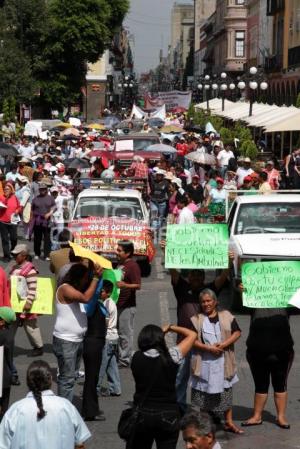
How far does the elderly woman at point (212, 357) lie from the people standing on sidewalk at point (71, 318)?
98 cm

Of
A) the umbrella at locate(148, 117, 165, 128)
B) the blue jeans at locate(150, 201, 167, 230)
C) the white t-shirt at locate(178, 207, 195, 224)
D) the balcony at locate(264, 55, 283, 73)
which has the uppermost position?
the balcony at locate(264, 55, 283, 73)

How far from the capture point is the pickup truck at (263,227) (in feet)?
50.8

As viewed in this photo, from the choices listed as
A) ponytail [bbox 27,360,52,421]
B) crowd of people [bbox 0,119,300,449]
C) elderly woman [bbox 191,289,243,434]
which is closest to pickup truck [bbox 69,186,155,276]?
crowd of people [bbox 0,119,300,449]

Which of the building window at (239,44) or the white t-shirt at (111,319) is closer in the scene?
the white t-shirt at (111,319)

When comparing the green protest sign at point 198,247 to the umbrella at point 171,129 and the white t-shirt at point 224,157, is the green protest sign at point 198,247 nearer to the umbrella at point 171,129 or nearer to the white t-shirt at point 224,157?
the white t-shirt at point 224,157

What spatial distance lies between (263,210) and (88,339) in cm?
753

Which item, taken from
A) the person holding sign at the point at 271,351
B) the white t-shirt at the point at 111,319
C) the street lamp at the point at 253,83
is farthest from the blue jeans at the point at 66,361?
the street lamp at the point at 253,83

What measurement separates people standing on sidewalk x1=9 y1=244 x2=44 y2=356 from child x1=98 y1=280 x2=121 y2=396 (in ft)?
3.53

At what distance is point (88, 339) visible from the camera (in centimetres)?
1003

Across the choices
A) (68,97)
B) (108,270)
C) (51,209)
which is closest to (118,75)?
(68,97)

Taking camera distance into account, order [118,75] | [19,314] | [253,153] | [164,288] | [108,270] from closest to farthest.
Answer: [108,270] < [19,314] < [164,288] < [253,153] < [118,75]

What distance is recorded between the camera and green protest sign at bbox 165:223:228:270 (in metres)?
10.8

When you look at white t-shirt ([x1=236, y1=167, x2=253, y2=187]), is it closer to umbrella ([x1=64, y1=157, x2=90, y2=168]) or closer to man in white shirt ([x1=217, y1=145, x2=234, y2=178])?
man in white shirt ([x1=217, y1=145, x2=234, y2=178])

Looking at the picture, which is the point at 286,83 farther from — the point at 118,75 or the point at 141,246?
the point at 118,75
